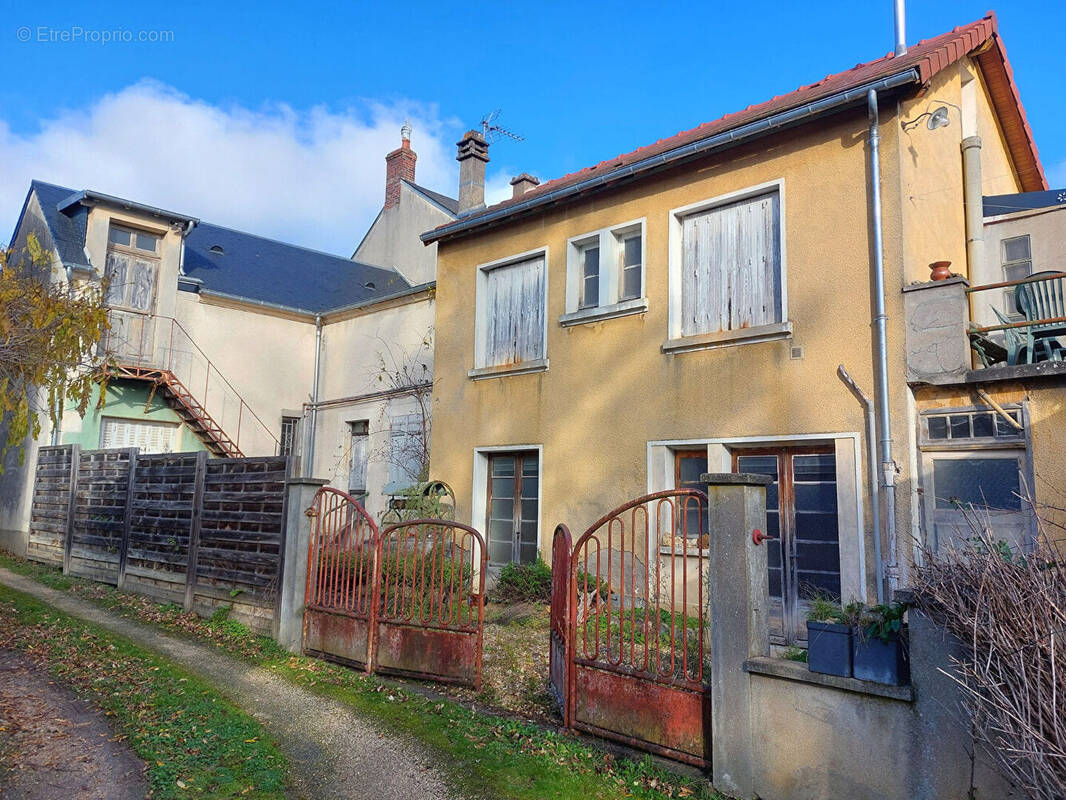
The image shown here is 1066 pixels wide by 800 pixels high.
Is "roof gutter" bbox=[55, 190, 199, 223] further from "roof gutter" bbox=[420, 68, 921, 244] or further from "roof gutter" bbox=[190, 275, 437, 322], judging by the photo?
"roof gutter" bbox=[420, 68, 921, 244]

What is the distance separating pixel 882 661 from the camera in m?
3.97

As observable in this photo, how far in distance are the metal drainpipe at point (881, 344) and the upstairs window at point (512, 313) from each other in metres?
4.77

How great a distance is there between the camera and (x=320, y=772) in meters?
5.01

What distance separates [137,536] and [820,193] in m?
10.6

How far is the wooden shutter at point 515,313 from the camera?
448 inches

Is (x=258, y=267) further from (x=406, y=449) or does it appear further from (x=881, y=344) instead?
(x=881, y=344)

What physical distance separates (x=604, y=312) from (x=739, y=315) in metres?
1.92

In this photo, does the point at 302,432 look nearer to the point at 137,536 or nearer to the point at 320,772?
the point at 137,536

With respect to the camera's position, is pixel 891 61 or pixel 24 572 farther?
pixel 24 572

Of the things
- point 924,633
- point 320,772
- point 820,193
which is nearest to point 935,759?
point 924,633

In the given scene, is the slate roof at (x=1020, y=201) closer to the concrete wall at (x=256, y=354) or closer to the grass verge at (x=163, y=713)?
the grass verge at (x=163, y=713)

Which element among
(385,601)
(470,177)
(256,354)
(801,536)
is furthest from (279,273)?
(801,536)

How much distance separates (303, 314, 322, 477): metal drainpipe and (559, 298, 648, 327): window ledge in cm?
1061

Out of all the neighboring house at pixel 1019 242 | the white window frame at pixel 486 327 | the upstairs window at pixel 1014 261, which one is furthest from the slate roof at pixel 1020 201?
the white window frame at pixel 486 327
